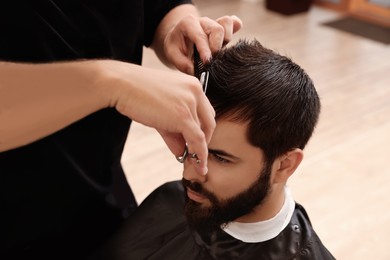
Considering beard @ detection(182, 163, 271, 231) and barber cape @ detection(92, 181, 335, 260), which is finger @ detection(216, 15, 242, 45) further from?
barber cape @ detection(92, 181, 335, 260)

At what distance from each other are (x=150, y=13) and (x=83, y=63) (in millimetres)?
597

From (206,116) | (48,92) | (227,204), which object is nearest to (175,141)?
(206,116)

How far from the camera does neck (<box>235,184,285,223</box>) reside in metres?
1.27

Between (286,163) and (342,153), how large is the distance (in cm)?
165

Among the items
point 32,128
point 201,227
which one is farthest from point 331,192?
point 32,128

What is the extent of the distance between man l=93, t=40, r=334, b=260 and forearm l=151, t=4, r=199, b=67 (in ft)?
0.50

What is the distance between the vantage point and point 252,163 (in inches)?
46.7

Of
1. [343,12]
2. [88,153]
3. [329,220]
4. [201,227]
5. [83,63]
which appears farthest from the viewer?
[343,12]

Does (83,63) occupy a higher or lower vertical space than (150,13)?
higher

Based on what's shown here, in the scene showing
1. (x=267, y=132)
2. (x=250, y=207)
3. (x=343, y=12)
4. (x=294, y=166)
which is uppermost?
(x=267, y=132)

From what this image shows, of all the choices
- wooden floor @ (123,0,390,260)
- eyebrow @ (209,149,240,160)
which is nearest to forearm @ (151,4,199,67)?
eyebrow @ (209,149,240,160)

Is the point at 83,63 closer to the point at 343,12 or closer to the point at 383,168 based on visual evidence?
the point at 383,168

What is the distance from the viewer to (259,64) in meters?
1.18

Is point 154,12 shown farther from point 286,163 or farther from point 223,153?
point 286,163
